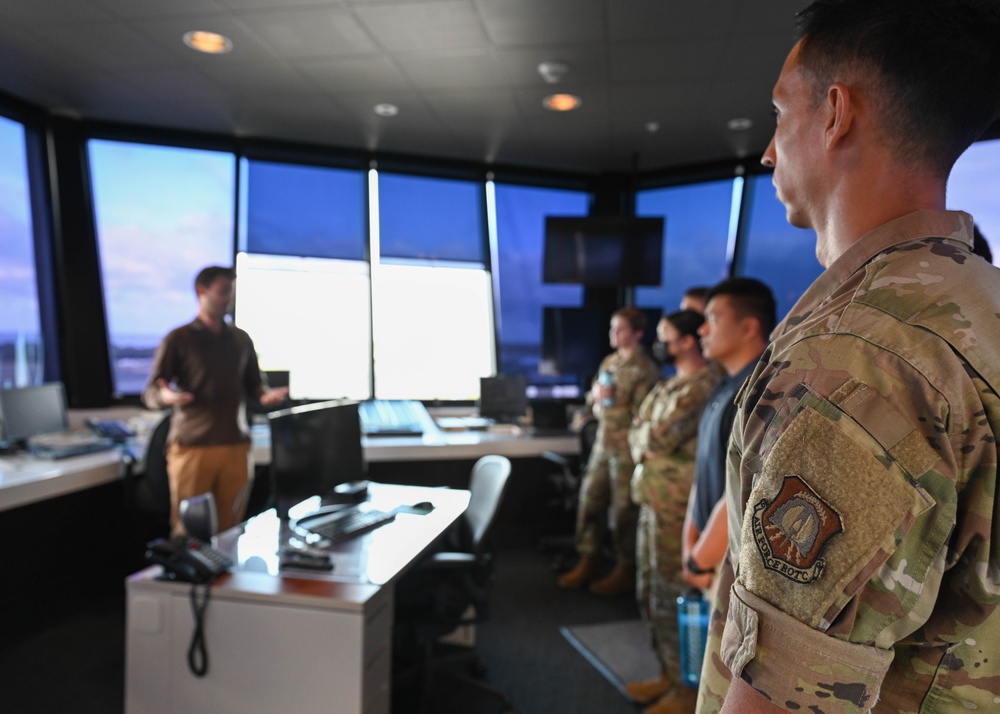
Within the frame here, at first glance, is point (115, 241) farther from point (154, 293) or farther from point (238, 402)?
point (238, 402)

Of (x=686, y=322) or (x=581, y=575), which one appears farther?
(x=581, y=575)

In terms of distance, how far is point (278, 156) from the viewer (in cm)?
480

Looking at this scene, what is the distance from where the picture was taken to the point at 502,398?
4855 mm

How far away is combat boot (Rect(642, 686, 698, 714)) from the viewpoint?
2.48 meters

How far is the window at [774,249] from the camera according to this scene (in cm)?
475

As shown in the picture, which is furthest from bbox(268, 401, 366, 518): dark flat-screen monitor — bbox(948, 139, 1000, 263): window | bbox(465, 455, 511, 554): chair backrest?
bbox(948, 139, 1000, 263): window

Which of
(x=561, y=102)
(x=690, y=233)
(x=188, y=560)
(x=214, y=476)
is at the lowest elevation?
(x=214, y=476)

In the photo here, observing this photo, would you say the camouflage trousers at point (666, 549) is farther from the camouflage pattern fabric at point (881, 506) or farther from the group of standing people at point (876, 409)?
the camouflage pattern fabric at point (881, 506)

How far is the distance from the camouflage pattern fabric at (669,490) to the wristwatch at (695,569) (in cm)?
74

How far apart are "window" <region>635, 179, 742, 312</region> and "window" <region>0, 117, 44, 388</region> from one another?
Result: 428 centimetres

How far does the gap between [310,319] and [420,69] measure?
2.07 meters

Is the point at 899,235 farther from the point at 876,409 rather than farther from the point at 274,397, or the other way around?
the point at 274,397

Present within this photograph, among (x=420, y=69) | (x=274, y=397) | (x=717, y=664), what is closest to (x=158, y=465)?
(x=274, y=397)

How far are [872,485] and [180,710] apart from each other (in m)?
1.93
